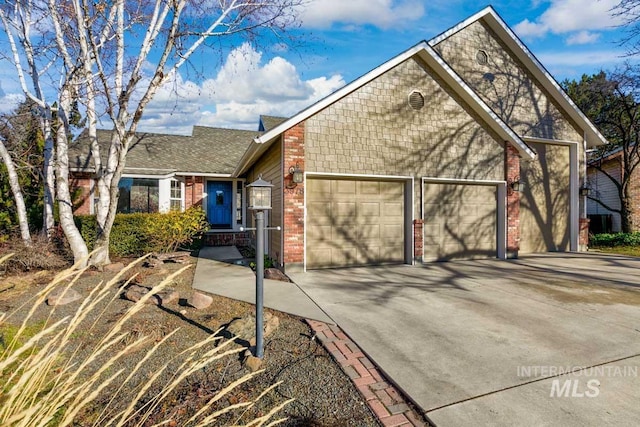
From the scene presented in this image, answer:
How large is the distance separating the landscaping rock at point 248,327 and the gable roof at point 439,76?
450cm

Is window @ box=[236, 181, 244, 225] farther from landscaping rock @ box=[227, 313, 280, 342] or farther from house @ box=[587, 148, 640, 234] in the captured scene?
house @ box=[587, 148, 640, 234]

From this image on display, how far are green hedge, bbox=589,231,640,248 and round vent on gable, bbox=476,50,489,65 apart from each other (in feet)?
29.1

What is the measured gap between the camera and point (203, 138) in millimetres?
16719

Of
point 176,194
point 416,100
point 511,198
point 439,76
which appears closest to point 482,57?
point 439,76

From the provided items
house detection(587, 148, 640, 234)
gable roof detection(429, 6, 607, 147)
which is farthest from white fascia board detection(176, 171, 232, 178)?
house detection(587, 148, 640, 234)

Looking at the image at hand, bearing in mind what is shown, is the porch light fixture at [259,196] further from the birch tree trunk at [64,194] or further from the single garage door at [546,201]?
the single garage door at [546,201]

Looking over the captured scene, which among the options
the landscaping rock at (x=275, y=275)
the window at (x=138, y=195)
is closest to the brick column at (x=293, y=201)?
the landscaping rock at (x=275, y=275)

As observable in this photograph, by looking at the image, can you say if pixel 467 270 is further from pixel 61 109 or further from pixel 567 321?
pixel 61 109

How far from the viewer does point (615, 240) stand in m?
13.5

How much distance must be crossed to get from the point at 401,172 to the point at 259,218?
5.91 meters

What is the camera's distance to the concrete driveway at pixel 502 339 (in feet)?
9.24

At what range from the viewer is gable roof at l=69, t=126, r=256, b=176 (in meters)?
12.8

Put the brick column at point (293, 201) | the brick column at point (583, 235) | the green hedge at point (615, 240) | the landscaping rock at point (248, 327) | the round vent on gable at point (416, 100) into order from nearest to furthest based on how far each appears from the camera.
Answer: the landscaping rock at point (248, 327) < the brick column at point (293, 201) < the round vent on gable at point (416, 100) < the brick column at point (583, 235) < the green hedge at point (615, 240)

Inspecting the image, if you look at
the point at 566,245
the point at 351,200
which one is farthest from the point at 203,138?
the point at 566,245
